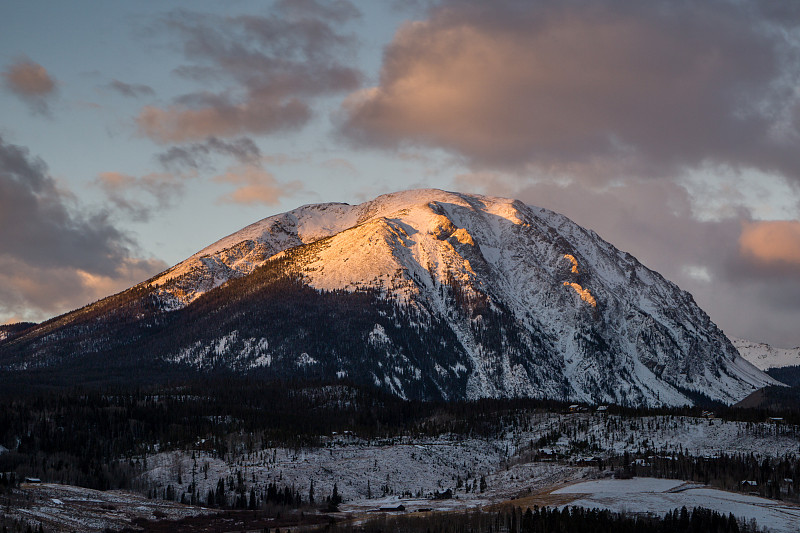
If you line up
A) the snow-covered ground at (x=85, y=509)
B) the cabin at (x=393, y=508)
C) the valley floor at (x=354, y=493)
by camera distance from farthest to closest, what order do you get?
the cabin at (x=393, y=508) → the valley floor at (x=354, y=493) → the snow-covered ground at (x=85, y=509)

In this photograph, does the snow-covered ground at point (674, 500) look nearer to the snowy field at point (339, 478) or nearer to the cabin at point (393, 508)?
the snowy field at point (339, 478)

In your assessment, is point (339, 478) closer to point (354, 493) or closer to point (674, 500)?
point (354, 493)

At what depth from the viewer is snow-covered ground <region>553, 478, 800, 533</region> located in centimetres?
14050

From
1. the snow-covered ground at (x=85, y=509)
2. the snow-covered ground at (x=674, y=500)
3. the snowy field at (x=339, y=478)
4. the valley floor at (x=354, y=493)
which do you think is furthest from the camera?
the snowy field at (x=339, y=478)

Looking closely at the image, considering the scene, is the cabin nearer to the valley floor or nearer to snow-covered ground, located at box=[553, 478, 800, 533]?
the valley floor

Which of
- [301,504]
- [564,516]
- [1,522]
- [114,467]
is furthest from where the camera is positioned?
[114,467]

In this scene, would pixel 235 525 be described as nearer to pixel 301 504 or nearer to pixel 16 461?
pixel 301 504

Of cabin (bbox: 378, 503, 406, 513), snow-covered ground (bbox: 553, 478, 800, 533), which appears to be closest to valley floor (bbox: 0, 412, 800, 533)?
snow-covered ground (bbox: 553, 478, 800, 533)

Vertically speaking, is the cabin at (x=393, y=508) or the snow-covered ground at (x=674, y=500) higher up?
the snow-covered ground at (x=674, y=500)

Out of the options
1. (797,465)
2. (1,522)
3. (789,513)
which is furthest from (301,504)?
(797,465)

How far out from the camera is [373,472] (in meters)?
197

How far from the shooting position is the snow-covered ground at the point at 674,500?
14050 cm

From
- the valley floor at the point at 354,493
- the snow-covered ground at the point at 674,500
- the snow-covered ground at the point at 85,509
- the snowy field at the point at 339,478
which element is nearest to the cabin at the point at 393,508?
the valley floor at the point at 354,493

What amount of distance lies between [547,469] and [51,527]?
337ft
